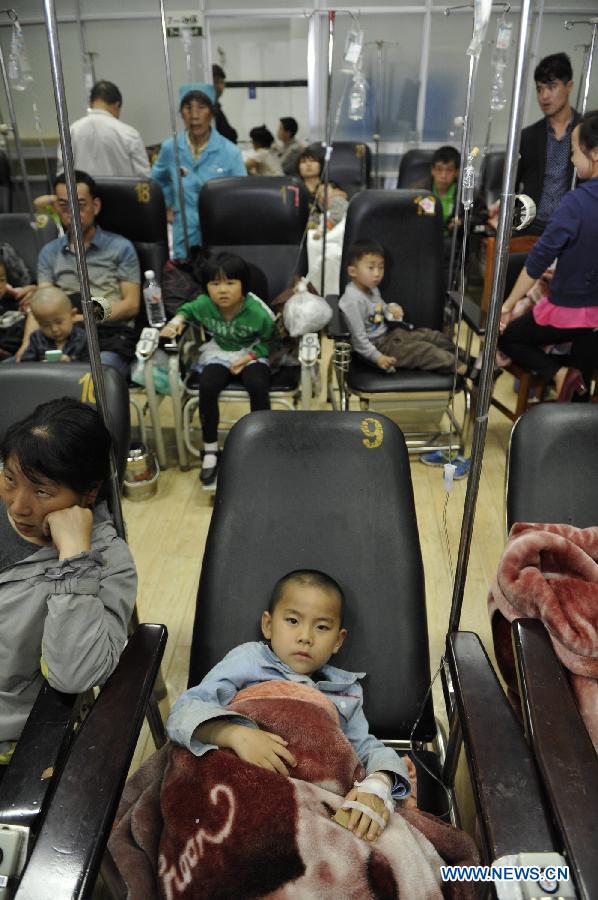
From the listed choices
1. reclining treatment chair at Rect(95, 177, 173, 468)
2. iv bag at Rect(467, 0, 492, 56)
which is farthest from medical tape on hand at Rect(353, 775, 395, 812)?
reclining treatment chair at Rect(95, 177, 173, 468)

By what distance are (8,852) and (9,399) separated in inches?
36.2

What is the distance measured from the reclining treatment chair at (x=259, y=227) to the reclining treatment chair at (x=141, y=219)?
193 millimetres

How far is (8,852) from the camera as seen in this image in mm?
777

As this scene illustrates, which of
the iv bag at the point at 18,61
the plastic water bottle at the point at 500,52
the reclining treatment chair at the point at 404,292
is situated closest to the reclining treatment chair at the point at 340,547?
the reclining treatment chair at the point at 404,292

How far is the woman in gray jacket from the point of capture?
983mm

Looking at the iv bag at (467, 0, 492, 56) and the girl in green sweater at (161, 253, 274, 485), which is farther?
the girl in green sweater at (161, 253, 274, 485)

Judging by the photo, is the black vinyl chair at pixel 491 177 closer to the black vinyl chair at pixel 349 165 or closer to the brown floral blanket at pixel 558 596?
the black vinyl chair at pixel 349 165

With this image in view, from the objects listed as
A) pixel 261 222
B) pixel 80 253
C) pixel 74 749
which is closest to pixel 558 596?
pixel 74 749

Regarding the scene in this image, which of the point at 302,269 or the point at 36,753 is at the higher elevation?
the point at 302,269

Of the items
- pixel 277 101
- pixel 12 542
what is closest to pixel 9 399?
pixel 12 542

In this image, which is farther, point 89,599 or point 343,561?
point 343,561

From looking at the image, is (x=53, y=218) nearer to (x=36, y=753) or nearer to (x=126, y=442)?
(x=126, y=442)

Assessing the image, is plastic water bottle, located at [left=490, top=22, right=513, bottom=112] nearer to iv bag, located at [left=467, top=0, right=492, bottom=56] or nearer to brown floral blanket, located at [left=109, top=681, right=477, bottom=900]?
iv bag, located at [left=467, top=0, right=492, bottom=56]

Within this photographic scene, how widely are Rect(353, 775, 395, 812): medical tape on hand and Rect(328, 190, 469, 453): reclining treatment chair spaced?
1.58 m
